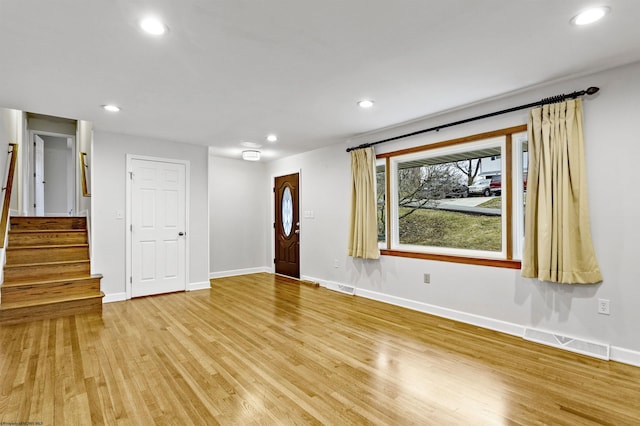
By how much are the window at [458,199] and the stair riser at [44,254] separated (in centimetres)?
463

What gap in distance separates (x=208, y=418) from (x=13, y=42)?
2935 millimetres

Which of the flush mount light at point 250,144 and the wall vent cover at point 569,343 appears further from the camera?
the flush mount light at point 250,144

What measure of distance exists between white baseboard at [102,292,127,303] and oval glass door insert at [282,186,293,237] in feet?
9.98

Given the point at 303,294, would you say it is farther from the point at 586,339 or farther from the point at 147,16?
the point at 147,16

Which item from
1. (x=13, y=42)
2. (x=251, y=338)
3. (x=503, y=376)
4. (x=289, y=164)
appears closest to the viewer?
(x=13, y=42)

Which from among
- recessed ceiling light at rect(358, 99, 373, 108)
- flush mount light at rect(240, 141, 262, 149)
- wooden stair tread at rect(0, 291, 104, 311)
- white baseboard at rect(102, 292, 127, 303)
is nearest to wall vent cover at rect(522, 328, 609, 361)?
recessed ceiling light at rect(358, 99, 373, 108)

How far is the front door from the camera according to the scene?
21.0 feet

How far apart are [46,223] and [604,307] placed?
7677 mm

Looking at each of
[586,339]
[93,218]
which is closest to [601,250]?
[586,339]

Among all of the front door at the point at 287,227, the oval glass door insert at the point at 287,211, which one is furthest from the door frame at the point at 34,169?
the oval glass door insert at the point at 287,211

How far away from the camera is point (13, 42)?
90.0 inches

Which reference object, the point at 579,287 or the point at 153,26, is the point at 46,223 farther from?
the point at 579,287

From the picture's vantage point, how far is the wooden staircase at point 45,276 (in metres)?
3.92

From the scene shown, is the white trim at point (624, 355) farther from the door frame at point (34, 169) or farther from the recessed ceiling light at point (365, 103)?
the door frame at point (34, 169)
